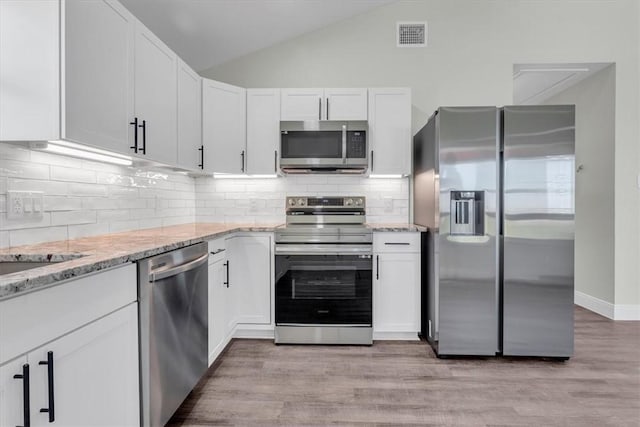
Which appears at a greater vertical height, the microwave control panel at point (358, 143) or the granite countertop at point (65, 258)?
the microwave control panel at point (358, 143)

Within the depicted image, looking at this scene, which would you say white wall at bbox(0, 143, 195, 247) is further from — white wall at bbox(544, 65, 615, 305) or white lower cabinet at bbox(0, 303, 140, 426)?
white wall at bbox(544, 65, 615, 305)

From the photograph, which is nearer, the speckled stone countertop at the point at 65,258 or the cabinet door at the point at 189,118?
the speckled stone countertop at the point at 65,258

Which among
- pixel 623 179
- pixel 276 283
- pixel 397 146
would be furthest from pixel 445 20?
pixel 276 283

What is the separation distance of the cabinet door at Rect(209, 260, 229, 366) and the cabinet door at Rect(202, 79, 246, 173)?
3.37 feet

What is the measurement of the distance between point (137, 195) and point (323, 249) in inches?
59.1

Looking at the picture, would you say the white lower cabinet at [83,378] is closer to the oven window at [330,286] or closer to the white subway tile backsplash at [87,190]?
the white subway tile backsplash at [87,190]

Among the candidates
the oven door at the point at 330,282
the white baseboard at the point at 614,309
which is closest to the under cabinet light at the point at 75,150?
the oven door at the point at 330,282

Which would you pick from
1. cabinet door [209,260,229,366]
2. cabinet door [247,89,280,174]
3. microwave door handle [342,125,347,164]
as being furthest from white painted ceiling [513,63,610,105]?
cabinet door [209,260,229,366]

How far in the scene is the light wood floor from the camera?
1940 mm

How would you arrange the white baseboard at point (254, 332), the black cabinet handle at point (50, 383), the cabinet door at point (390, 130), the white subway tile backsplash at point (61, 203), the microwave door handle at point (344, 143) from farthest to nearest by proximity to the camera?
the cabinet door at point (390, 130) < the microwave door handle at point (344, 143) < the white baseboard at point (254, 332) < the white subway tile backsplash at point (61, 203) < the black cabinet handle at point (50, 383)

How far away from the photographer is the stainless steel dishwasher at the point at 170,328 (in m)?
1.54

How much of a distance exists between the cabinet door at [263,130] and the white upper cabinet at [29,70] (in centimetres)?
193

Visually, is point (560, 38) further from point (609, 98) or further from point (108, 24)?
point (108, 24)

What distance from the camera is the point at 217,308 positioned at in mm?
2537
